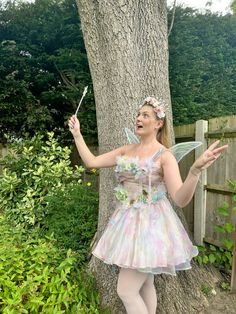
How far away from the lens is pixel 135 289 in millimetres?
2047

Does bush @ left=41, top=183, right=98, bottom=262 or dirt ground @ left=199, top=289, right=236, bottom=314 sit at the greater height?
bush @ left=41, top=183, right=98, bottom=262

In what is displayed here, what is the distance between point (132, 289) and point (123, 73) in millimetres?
1492

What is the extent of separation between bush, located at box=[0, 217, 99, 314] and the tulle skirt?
604 millimetres

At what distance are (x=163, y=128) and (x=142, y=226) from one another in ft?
2.06

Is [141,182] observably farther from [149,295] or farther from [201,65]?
[201,65]

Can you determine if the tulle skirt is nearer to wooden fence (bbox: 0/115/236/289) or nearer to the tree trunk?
the tree trunk

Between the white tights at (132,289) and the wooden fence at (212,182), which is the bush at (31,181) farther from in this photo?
the white tights at (132,289)

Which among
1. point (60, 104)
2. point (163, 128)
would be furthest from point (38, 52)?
point (163, 128)

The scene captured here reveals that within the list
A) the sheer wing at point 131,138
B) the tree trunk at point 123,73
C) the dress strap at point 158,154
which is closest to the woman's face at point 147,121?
the dress strap at point 158,154

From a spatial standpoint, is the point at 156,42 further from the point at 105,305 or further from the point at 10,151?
the point at 10,151

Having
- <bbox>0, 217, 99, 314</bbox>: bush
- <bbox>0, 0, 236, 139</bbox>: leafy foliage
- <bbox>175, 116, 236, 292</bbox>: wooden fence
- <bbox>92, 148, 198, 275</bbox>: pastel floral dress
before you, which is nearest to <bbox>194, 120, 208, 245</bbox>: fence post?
<bbox>175, 116, 236, 292</bbox>: wooden fence

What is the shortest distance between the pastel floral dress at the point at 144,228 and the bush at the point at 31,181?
74.8 inches

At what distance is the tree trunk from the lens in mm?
2635

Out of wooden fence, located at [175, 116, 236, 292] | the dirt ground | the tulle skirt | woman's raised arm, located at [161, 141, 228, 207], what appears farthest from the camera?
wooden fence, located at [175, 116, 236, 292]
